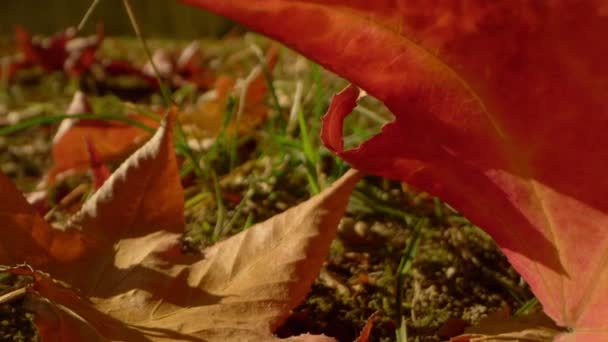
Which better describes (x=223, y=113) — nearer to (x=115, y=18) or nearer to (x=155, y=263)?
(x=155, y=263)

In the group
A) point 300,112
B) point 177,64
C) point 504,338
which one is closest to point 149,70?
point 177,64

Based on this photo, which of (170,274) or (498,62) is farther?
(170,274)

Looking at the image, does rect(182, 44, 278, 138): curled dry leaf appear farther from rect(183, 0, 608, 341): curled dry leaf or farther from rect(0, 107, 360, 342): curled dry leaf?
rect(183, 0, 608, 341): curled dry leaf

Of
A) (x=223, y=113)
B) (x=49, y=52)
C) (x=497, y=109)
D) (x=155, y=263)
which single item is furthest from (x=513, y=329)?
(x=49, y=52)

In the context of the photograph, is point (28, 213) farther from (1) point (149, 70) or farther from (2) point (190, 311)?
(1) point (149, 70)

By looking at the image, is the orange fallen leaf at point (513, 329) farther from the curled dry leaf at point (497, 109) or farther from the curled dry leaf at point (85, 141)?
the curled dry leaf at point (85, 141)

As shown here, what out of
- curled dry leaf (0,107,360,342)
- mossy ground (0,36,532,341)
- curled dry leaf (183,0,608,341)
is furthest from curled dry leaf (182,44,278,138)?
curled dry leaf (183,0,608,341)
